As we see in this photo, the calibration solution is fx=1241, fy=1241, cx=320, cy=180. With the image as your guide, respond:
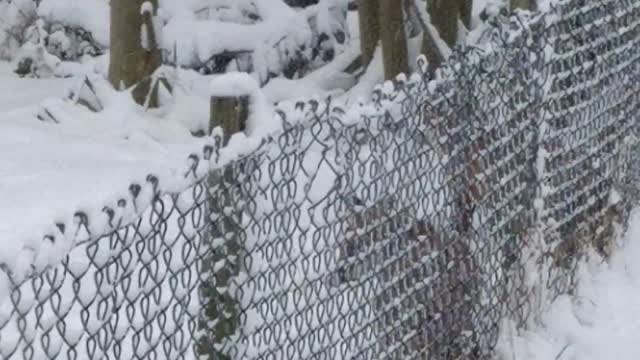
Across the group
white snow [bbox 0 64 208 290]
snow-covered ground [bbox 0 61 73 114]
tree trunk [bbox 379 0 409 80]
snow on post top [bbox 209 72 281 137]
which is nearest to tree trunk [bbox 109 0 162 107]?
white snow [bbox 0 64 208 290]

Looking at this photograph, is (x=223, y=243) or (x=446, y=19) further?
(x=446, y=19)

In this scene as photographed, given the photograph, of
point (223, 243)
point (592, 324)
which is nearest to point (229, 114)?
point (223, 243)

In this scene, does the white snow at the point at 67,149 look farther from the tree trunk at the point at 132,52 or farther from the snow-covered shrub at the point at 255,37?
the snow-covered shrub at the point at 255,37

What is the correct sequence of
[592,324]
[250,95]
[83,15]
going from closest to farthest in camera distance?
1. [250,95]
2. [592,324]
3. [83,15]

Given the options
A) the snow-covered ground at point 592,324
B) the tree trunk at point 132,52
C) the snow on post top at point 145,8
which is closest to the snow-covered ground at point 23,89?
the tree trunk at point 132,52

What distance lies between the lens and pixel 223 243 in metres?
3.27

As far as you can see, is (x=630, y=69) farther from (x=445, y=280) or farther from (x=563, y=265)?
(x=445, y=280)

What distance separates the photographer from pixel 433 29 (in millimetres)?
8852

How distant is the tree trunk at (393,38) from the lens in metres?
8.89

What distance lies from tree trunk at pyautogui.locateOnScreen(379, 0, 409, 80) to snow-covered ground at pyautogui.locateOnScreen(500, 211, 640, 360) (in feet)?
11.1

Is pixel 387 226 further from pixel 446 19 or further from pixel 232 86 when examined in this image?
pixel 446 19

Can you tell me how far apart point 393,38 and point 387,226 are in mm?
5144

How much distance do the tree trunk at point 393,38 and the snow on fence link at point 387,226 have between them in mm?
3000

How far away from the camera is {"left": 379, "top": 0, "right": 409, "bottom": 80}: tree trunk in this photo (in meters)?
8.89
